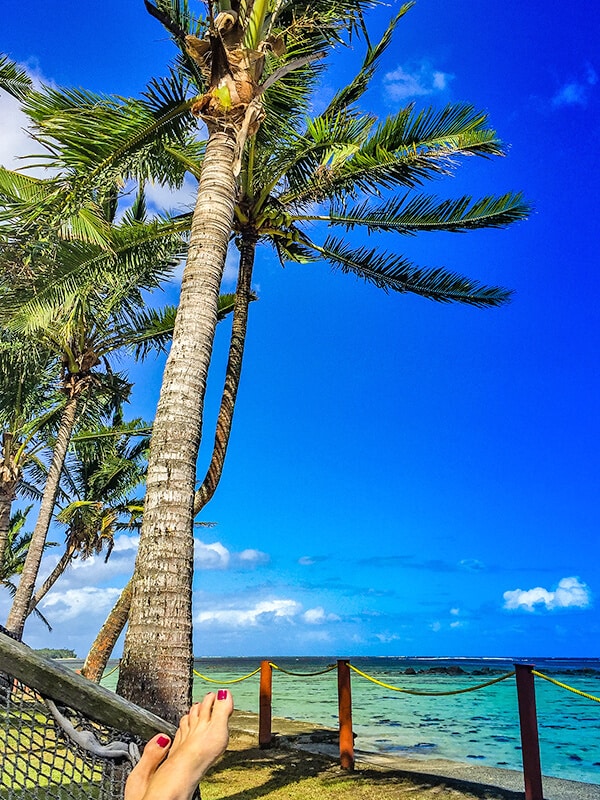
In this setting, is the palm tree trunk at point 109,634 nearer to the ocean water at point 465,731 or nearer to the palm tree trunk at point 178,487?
the palm tree trunk at point 178,487

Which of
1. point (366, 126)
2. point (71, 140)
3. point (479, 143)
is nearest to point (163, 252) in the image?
point (71, 140)

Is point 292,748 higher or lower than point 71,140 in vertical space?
lower

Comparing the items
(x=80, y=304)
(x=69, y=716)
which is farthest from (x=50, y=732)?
(x=80, y=304)

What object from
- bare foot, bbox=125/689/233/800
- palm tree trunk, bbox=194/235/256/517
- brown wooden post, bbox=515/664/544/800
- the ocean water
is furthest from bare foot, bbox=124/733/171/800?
the ocean water

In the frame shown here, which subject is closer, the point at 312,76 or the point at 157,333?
the point at 312,76

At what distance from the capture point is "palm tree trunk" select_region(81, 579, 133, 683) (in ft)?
21.0

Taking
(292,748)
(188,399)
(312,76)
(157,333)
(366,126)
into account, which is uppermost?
(312,76)

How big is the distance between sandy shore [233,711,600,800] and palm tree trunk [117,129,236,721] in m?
3.19

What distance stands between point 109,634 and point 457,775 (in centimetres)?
375

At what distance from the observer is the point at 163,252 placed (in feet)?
26.5

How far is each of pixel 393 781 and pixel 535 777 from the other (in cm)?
143

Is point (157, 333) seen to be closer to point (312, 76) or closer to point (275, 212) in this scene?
point (275, 212)

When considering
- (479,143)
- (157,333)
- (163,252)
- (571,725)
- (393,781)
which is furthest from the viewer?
(571,725)

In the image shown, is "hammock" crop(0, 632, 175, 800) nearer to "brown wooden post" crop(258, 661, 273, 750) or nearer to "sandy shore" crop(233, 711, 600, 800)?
"sandy shore" crop(233, 711, 600, 800)
